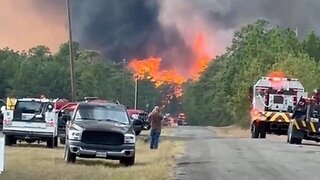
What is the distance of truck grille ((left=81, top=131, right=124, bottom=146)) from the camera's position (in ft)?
76.3

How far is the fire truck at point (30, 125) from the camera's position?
31.8 meters

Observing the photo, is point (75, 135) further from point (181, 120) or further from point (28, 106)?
point (181, 120)

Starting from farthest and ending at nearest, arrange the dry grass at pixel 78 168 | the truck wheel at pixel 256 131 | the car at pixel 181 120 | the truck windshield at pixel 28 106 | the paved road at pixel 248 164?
the car at pixel 181 120 < the truck wheel at pixel 256 131 < the truck windshield at pixel 28 106 < the paved road at pixel 248 164 < the dry grass at pixel 78 168

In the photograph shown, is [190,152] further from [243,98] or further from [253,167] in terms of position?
[243,98]

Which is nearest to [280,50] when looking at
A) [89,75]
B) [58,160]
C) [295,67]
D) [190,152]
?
[295,67]

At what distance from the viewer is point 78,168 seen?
21688 millimetres

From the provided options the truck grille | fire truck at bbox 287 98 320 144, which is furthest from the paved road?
fire truck at bbox 287 98 320 144

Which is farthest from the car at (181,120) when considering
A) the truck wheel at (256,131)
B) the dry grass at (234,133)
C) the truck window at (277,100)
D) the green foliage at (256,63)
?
the truck window at (277,100)

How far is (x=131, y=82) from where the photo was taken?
130375 mm

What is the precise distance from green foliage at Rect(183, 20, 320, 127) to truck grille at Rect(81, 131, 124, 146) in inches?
1407

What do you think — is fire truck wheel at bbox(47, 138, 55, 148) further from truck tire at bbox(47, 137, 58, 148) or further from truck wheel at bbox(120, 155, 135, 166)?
truck wheel at bbox(120, 155, 135, 166)

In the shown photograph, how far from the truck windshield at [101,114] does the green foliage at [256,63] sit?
34165mm

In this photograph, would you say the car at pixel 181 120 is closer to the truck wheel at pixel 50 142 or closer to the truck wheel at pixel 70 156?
the truck wheel at pixel 50 142

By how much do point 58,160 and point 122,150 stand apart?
7.74 ft
